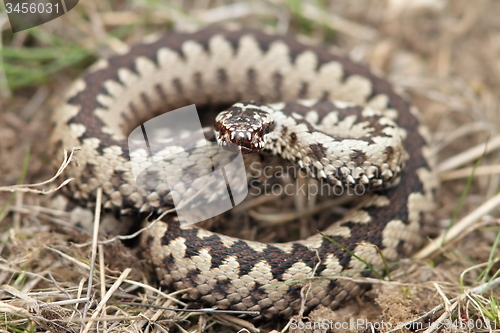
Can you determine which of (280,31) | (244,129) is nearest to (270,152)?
(244,129)

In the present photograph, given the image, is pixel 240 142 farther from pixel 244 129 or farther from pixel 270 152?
pixel 270 152

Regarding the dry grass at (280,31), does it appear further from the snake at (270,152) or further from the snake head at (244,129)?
the snake head at (244,129)

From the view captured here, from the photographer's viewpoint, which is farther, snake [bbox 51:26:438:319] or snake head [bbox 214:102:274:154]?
snake head [bbox 214:102:274:154]

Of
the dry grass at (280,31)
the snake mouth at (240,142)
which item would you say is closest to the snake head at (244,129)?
the snake mouth at (240,142)

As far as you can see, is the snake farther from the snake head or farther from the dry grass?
the dry grass

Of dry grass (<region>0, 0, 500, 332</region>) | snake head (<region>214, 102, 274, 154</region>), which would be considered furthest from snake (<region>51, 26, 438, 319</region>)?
dry grass (<region>0, 0, 500, 332</region>)

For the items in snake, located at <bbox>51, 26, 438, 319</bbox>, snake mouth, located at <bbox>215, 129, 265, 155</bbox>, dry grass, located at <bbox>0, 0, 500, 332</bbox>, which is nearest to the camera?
dry grass, located at <bbox>0, 0, 500, 332</bbox>

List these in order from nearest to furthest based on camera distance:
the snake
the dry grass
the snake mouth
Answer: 1. the dry grass
2. the snake
3. the snake mouth
